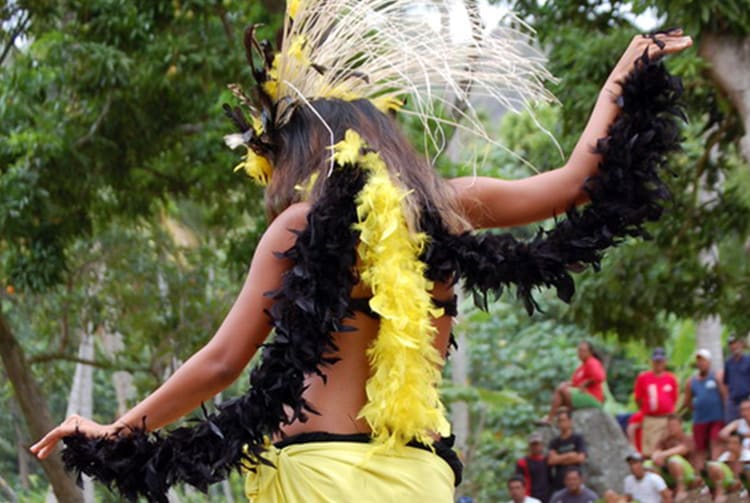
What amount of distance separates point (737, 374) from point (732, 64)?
9.06 ft

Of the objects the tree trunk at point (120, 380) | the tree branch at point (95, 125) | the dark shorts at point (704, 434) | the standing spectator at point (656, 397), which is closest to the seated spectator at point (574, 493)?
the dark shorts at point (704, 434)

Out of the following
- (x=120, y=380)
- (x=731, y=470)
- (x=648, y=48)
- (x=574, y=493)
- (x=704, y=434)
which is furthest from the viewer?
(x=120, y=380)

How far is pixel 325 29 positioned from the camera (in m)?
2.95

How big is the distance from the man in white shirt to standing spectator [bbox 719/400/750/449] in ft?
2.20

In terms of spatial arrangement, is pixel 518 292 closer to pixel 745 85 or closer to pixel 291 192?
pixel 291 192

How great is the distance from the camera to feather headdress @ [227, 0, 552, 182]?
9.55 ft

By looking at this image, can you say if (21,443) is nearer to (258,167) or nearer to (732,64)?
(732,64)

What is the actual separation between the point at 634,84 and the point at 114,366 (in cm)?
1062

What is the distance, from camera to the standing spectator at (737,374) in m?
9.74

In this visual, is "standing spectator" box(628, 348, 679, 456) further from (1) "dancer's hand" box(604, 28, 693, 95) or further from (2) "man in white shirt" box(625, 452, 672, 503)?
(1) "dancer's hand" box(604, 28, 693, 95)

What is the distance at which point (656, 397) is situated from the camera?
10.8 m

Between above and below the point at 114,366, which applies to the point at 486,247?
above

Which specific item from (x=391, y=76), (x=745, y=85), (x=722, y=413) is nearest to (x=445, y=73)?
(x=391, y=76)

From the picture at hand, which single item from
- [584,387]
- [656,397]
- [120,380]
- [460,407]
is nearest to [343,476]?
[656,397]
